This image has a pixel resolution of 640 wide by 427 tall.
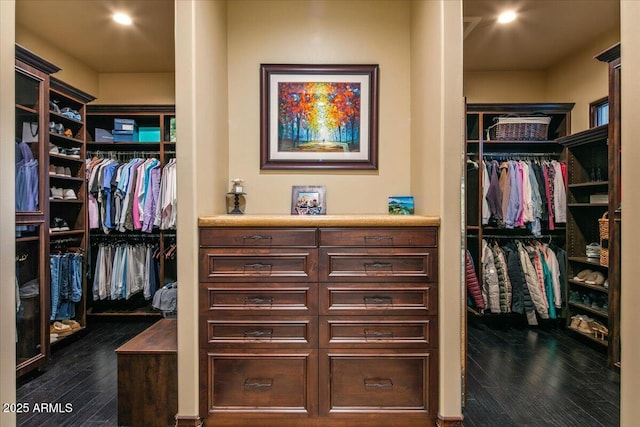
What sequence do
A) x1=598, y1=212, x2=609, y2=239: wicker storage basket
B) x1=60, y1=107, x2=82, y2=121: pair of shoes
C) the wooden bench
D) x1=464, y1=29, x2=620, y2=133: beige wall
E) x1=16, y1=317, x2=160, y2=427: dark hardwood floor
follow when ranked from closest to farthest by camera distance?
the wooden bench < x1=16, y1=317, x2=160, y2=427: dark hardwood floor < x1=598, y1=212, x2=609, y2=239: wicker storage basket < x1=60, y1=107, x2=82, y2=121: pair of shoes < x1=464, y1=29, x2=620, y2=133: beige wall

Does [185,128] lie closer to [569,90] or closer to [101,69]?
[101,69]

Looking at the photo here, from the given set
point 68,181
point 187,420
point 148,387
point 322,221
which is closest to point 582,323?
point 322,221

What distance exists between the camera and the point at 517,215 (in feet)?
A: 12.1

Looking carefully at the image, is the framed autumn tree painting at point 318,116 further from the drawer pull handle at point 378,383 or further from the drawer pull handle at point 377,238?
the drawer pull handle at point 378,383

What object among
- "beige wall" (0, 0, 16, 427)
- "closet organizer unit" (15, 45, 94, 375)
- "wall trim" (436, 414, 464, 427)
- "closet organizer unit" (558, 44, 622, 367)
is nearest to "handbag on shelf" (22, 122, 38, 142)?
"closet organizer unit" (15, 45, 94, 375)

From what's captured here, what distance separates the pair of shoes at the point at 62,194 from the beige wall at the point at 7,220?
2.44m

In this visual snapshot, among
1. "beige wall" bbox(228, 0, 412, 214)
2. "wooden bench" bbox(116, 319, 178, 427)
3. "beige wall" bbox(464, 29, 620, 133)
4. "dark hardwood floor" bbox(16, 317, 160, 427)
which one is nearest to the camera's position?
"wooden bench" bbox(116, 319, 178, 427)

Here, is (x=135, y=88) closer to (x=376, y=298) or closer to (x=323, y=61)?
(x=323, y=61)

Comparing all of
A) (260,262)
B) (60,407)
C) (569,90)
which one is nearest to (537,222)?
(569,90)

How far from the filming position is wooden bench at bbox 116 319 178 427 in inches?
76.2

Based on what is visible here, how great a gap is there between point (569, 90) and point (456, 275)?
10.8 feet

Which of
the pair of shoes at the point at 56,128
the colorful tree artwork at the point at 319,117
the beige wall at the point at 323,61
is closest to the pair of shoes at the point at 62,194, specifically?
the pair of shoes at the point at 56,128

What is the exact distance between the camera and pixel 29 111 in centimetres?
263

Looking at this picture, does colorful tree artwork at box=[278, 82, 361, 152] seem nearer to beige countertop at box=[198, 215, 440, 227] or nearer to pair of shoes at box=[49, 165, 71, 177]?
beige countertop at box=[198, 215, 440, 227]
